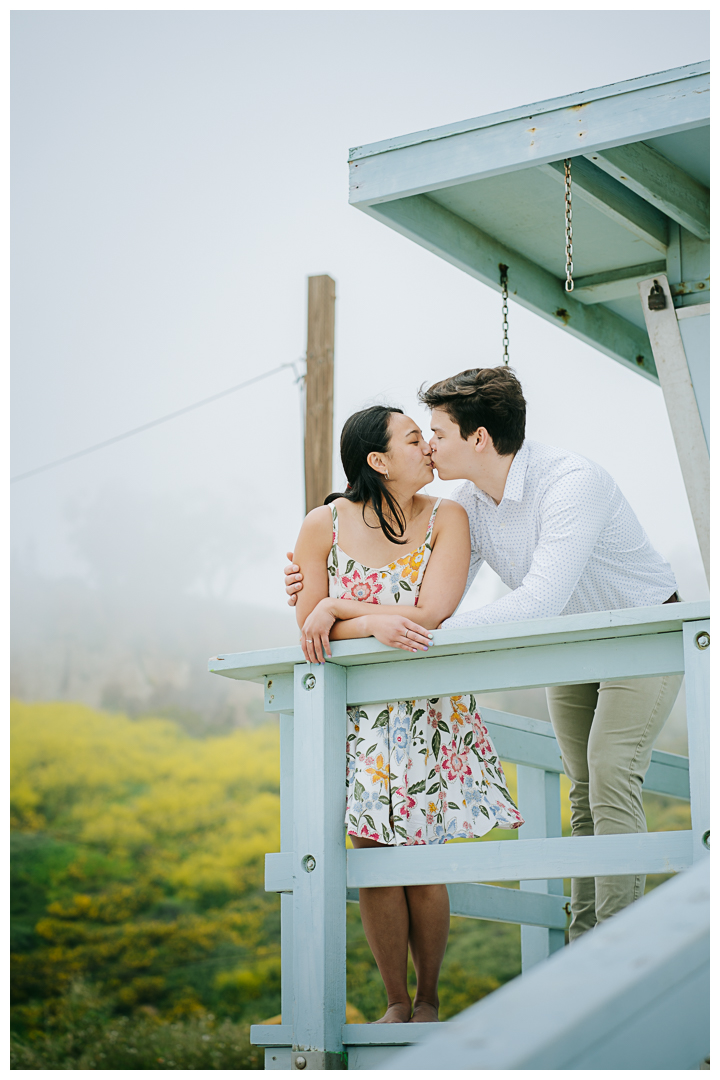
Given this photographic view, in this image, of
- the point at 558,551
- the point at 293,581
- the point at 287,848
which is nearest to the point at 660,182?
the point at 558,551

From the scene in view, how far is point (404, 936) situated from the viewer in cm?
238

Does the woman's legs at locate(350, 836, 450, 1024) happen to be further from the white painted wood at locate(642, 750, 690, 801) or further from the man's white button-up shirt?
the white painted wood at locate(642, 750, 690, 801)

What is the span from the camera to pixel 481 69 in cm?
1512

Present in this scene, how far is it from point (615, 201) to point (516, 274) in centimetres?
49

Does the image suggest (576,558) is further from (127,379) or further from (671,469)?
(127,379)

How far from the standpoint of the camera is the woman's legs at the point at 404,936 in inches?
92.8

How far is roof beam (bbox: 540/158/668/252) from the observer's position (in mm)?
2990

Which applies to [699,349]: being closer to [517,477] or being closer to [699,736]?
[517,477]

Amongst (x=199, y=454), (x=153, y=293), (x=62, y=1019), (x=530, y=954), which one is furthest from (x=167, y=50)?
(x=530, y=954)

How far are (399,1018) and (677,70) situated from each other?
2201 millimetres

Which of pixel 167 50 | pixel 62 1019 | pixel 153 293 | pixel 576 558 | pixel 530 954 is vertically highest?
pixel 167 50

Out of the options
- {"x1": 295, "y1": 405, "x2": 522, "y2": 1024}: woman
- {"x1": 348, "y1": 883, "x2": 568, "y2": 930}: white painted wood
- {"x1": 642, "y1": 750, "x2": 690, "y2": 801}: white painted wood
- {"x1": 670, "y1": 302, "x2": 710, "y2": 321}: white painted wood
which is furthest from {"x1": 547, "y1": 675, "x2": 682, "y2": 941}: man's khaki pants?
{"x1": 670, "y1": 302, "x2": 710, "y2": 321}: white painted wood

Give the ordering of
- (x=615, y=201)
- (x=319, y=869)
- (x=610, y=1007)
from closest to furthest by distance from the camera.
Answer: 1. (x=610, y=1007)
2. (x=319, y=869)
3. (x=615, y=201)

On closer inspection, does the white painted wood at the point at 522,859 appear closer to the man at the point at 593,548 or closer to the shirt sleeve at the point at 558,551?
the shirt sleeve at the point at 558,551
